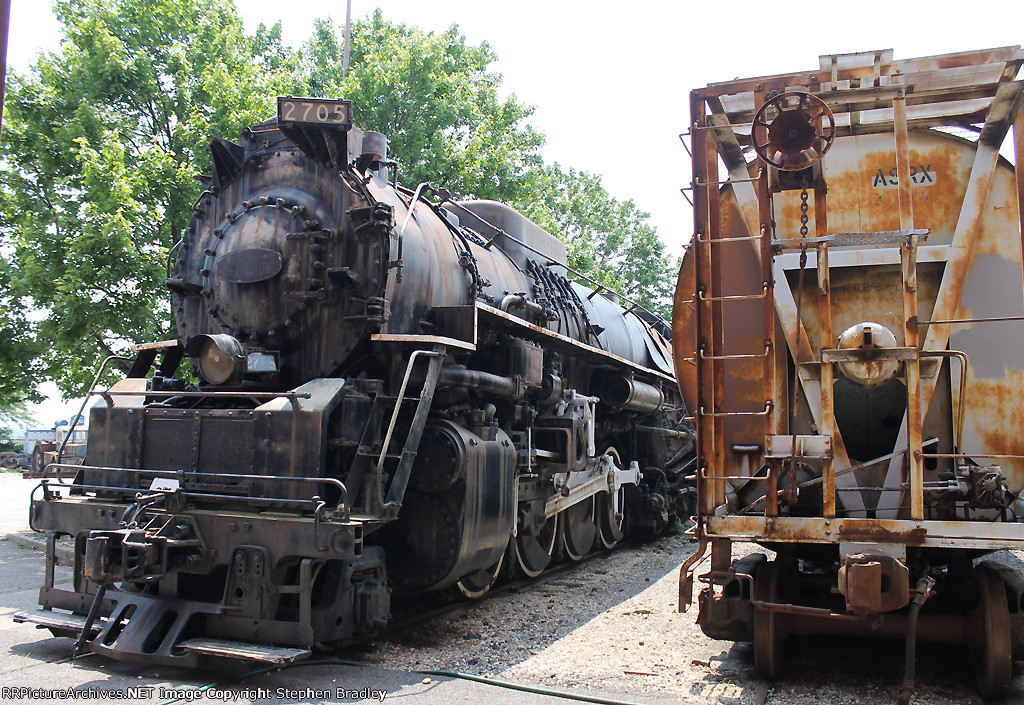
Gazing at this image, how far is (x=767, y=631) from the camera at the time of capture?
5.15 meters

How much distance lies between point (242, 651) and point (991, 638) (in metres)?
4.40

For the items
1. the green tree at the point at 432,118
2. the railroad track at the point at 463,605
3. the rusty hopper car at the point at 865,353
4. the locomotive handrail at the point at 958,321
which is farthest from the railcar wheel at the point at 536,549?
the green tree at the point at 432,118

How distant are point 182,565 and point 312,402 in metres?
1.31

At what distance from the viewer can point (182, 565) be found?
516cm

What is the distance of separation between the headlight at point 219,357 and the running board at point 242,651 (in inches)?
73.2

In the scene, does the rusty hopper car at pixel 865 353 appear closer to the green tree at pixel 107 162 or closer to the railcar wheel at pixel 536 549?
the railcar wheel at pixel 536 549

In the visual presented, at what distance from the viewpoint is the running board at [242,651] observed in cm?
471

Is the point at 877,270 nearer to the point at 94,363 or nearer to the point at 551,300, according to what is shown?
the point at 551,300

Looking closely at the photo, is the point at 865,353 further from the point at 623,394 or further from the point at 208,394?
the point at 623,394

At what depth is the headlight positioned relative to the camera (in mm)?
5902

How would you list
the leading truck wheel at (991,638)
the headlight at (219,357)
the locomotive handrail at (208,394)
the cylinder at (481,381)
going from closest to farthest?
the leading truck wheel at (991,638)
the locomotive handrail at (208,394)
the headlight at (219,357)
the cylinder at (481,381)

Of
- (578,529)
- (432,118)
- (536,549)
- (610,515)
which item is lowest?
(536,549)

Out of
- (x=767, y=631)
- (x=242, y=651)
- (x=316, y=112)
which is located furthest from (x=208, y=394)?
(x=767, y=631)

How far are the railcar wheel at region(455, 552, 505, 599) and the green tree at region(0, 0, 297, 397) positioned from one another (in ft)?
20.1
